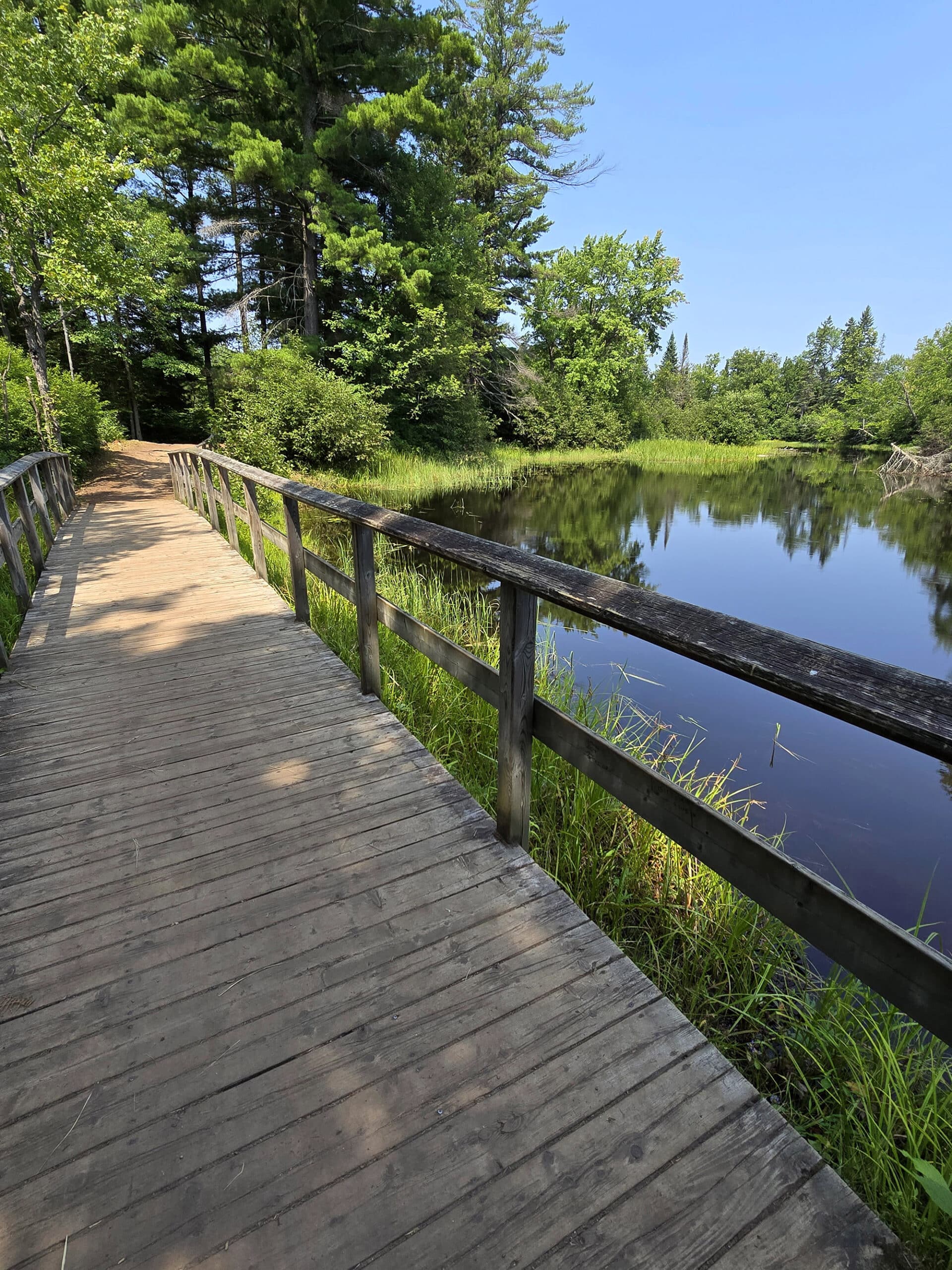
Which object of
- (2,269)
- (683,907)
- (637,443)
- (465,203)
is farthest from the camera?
(637,443)

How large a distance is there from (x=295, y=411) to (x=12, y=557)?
10.7 metres

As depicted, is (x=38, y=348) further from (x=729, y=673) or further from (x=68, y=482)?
(x=729, y=673)

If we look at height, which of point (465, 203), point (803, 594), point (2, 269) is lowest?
point (803, 594)

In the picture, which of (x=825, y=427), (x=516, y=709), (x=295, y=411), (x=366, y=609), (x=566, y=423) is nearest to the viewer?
(x=516, y=709)

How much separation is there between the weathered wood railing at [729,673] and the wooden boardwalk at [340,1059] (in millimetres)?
405

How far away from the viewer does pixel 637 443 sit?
32.7 meters

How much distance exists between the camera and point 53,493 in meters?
8.04

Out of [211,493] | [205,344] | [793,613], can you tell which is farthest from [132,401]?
[793,613]

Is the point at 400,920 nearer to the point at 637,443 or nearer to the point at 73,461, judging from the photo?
the point at 73,461

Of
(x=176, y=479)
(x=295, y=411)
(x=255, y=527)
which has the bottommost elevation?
(x=176, y=479)

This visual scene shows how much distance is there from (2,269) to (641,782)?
12426mm

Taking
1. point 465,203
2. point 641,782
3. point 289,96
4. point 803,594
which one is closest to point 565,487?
point 465,203

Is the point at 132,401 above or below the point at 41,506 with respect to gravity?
above

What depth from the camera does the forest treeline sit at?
8.92 metres
